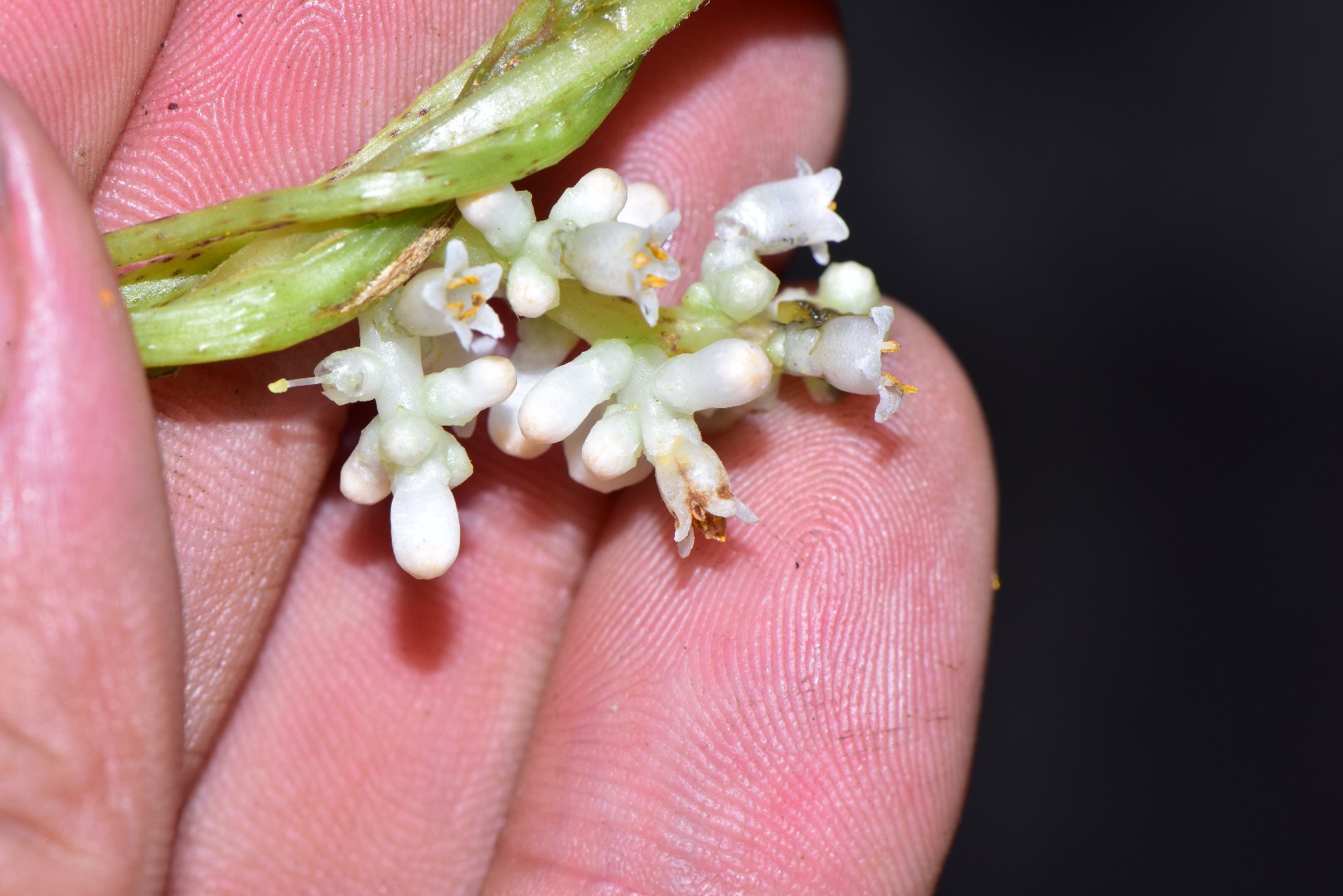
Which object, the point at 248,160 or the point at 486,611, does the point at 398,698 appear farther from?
the point at 248,160

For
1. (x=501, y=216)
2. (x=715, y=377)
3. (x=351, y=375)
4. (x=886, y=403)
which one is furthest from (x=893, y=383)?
(x=351, y=375)

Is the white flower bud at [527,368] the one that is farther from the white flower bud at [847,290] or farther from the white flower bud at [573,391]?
the white flower bud at [847,290]

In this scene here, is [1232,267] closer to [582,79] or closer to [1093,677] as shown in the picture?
[1093,677]

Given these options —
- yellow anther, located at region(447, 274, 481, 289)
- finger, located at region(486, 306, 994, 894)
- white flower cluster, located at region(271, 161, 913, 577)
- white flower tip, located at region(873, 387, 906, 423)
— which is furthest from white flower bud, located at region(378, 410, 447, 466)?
white flower tip, located at region(873, 387, 906, 423)

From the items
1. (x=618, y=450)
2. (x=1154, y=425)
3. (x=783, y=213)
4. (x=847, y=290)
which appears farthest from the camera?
(x=1154, y=425)

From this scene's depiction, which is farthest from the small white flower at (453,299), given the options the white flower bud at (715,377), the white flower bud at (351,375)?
the white flower bud at (715,377)

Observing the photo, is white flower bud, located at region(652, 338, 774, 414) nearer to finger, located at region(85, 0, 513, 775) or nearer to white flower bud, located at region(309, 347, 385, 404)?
white flower bud, located at region(309, 347, 385, 404)
